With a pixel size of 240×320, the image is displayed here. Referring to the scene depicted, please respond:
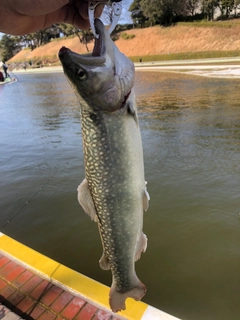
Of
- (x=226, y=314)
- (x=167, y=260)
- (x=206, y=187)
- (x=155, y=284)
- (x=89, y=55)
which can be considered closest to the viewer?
(x=89, y=55)

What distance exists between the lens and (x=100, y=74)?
6.32ft

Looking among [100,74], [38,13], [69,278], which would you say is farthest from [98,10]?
[69,278]

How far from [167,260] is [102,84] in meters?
3.51

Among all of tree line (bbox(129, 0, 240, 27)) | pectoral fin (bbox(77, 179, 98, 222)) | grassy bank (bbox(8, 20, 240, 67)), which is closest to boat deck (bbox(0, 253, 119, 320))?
pectoral fin (bbox(77, 179, 98, 222))

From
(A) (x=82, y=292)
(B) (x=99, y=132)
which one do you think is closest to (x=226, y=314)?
(A) (x=82, y=292)

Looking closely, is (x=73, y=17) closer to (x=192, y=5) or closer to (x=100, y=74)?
(x=100, y=74)

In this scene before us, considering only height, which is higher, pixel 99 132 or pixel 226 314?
pixel 99 132

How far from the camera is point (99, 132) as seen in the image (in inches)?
80.4

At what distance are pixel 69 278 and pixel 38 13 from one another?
9.47 ft

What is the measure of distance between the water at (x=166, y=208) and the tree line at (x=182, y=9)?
220 feet

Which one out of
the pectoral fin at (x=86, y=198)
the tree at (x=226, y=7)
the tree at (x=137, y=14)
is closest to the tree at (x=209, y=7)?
the tree at (x=226, y=7)

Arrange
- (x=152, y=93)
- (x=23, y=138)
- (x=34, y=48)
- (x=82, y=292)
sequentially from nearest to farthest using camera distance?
(x=82, y=292)
(x=23, y=138)
(x=152, y=93)
(x=34, y=48)

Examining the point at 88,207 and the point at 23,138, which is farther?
the point at 23,138

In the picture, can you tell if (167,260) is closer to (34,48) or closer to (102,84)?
(102,84)
